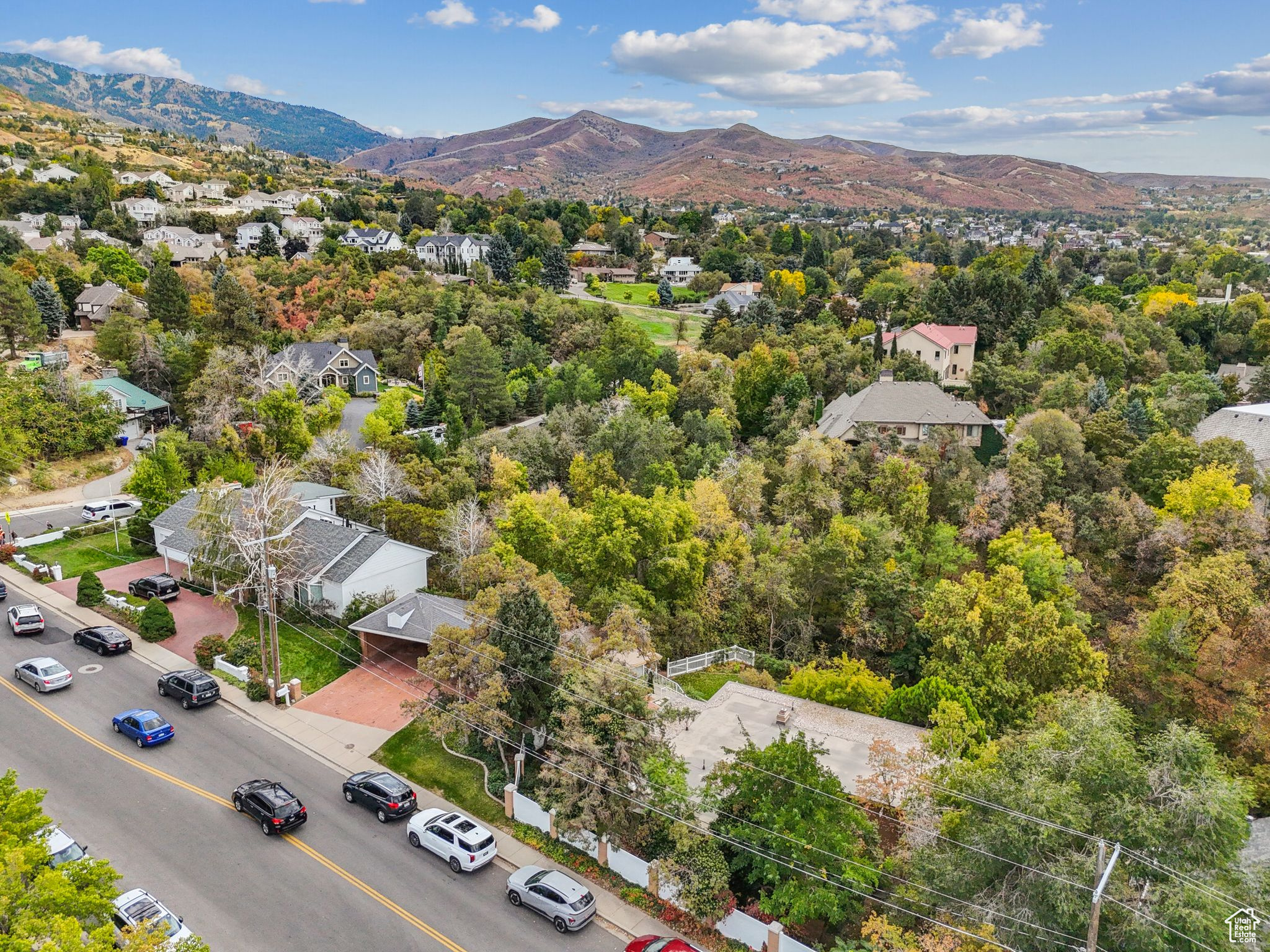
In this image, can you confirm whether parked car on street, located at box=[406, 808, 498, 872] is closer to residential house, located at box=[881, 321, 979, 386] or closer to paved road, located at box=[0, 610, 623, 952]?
paved road, located at box=[0, 610, 623, 952]

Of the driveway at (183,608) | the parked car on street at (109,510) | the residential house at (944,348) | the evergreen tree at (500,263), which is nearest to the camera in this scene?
the driveway at (183,608)

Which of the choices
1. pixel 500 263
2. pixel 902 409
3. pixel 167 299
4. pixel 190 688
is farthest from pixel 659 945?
pixel 500 263

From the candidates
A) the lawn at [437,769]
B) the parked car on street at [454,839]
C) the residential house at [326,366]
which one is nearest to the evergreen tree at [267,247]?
the residential house at [326,366]

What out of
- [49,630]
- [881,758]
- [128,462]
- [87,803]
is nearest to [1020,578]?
[881,758]

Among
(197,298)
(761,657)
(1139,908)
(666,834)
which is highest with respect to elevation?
(197,298)

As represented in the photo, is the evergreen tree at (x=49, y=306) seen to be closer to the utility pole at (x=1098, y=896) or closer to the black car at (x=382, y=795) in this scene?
the black car at (x=382, y=795)

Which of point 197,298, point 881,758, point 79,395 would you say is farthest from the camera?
point 197,298

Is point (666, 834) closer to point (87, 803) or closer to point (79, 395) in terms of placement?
point (87, 803)
